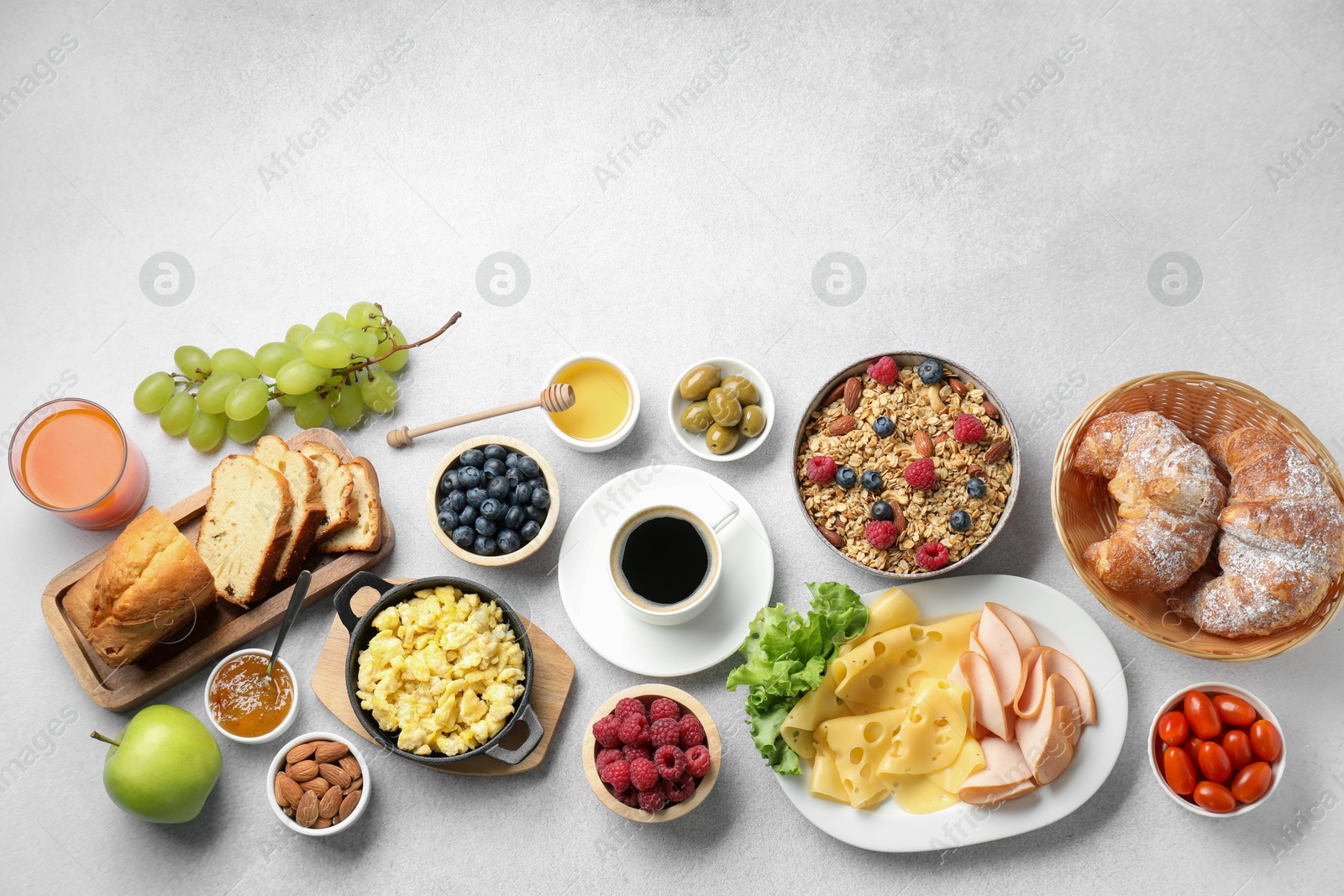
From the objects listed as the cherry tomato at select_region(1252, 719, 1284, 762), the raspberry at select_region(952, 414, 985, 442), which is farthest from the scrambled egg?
the cherry tomato at select_region(1252, 719, 1284, 762)

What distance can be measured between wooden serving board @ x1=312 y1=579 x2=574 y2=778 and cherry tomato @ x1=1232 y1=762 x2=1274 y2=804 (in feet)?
5.35

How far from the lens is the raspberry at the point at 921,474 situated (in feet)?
6.48

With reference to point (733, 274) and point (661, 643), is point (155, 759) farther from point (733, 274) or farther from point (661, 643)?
point (733, 274)

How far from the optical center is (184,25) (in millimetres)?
2514

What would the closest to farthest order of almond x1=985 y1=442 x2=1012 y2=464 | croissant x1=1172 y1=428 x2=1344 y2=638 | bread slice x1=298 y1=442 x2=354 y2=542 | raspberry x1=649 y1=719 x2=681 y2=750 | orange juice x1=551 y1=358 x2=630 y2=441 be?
croissant x1=1172 y1=428 x2=1344 y2=638 → raspberry x1=649 y1=719 x2=681 y2=750 → almond x1=985 y1=442 x2=1012 y2=464 → bread slice x1=298 y1=442 x2=354 y2=542 → orange juice x1=551 y1=358 x2=630 y2=441

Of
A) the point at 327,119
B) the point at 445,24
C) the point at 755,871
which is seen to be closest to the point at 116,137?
the point at 327,119

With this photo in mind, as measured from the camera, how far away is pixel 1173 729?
196cm

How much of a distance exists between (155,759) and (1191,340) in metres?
2.91

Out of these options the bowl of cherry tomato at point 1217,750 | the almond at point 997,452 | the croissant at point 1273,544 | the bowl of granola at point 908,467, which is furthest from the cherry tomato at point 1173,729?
the almond at point 997,452

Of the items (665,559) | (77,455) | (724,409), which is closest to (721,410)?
(724,409)

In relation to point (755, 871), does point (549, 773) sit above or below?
below

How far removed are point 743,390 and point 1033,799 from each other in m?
1.23

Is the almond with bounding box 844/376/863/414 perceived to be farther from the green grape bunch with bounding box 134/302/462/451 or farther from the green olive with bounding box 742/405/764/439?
the green grape bunch with bounding box 134/302/462/451

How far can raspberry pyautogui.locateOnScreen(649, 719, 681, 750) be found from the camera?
1905 millimetres
